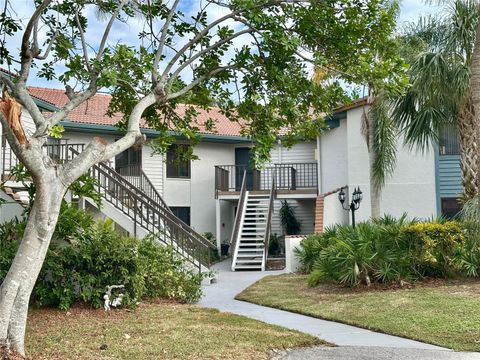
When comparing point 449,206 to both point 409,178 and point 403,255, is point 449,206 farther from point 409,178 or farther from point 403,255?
point 403,255

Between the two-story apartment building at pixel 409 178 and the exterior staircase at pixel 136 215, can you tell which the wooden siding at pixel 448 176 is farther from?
the exterior staircase at pixel 136 215

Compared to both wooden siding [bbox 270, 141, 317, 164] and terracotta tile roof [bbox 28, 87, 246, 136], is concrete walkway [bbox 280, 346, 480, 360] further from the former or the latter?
wooden siding [bbox 270, 141, 317, 164]

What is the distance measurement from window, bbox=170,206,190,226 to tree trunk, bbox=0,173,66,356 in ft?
55.7

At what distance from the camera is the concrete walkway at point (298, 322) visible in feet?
26.6

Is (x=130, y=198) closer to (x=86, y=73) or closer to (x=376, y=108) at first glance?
(x=86, y=73)

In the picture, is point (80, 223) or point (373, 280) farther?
point (373, 280)

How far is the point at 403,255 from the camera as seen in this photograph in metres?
12.8

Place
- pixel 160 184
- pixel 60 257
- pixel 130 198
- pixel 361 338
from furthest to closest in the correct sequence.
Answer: pixel 160 184 → pixel 130 198 → pixel 60 257 → pixel 361 338

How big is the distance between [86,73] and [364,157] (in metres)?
12.9

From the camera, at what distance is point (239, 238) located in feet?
65.4

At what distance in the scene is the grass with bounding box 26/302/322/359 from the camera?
7.06 meters

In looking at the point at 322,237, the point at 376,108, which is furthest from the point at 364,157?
the point at 322,237

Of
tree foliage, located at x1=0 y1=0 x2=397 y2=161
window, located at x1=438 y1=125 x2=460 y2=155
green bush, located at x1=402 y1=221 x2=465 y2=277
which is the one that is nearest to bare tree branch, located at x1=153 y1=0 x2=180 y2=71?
tree foliage, located at x1=0 y1=0 x2=397 y2=161

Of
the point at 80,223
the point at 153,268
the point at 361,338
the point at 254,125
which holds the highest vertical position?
the point at 254,125
